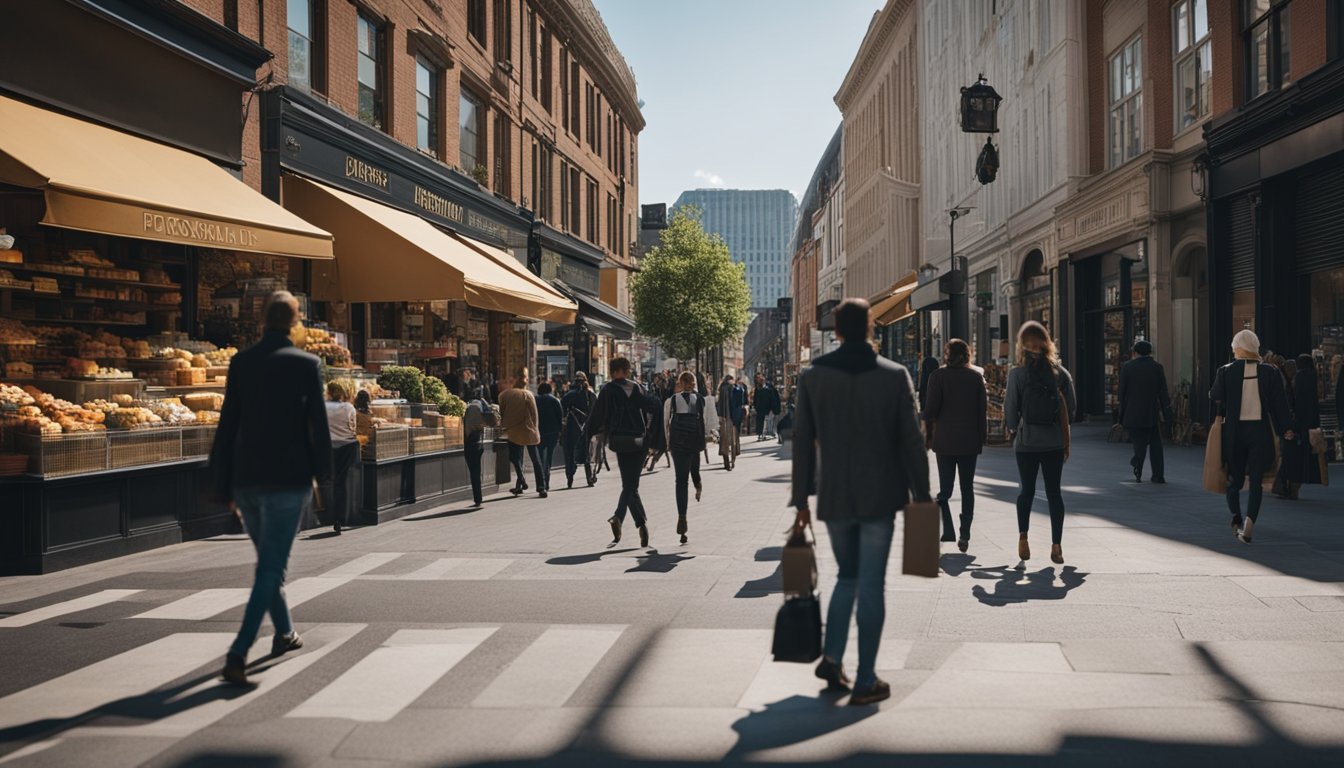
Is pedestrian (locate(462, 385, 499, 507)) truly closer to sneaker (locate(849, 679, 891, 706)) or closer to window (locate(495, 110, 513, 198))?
sneaker (locate(849, 679, 891, 706))

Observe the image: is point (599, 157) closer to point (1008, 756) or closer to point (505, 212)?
point (505, 212)

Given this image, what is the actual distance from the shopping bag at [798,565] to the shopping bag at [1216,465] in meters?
6.02

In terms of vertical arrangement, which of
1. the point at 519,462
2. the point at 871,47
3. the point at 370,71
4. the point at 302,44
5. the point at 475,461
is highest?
the point at 871,47

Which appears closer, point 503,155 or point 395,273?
point 395,273

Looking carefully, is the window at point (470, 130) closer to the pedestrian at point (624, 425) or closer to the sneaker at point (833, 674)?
the pedestrian at point (624, 425)

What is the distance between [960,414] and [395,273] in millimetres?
9301

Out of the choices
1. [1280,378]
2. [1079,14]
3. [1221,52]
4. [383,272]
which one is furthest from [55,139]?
[1079,14]

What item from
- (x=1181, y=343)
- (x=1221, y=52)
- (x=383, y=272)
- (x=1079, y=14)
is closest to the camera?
(x=383, y=272)

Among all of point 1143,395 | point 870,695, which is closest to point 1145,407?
point 1143,395

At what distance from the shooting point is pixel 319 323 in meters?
16.6

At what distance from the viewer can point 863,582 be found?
5371 millimetres

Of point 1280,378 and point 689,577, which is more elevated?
point 1280,378

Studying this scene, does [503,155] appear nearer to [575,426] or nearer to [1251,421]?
[575,426]

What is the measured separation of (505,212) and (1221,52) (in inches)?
559
